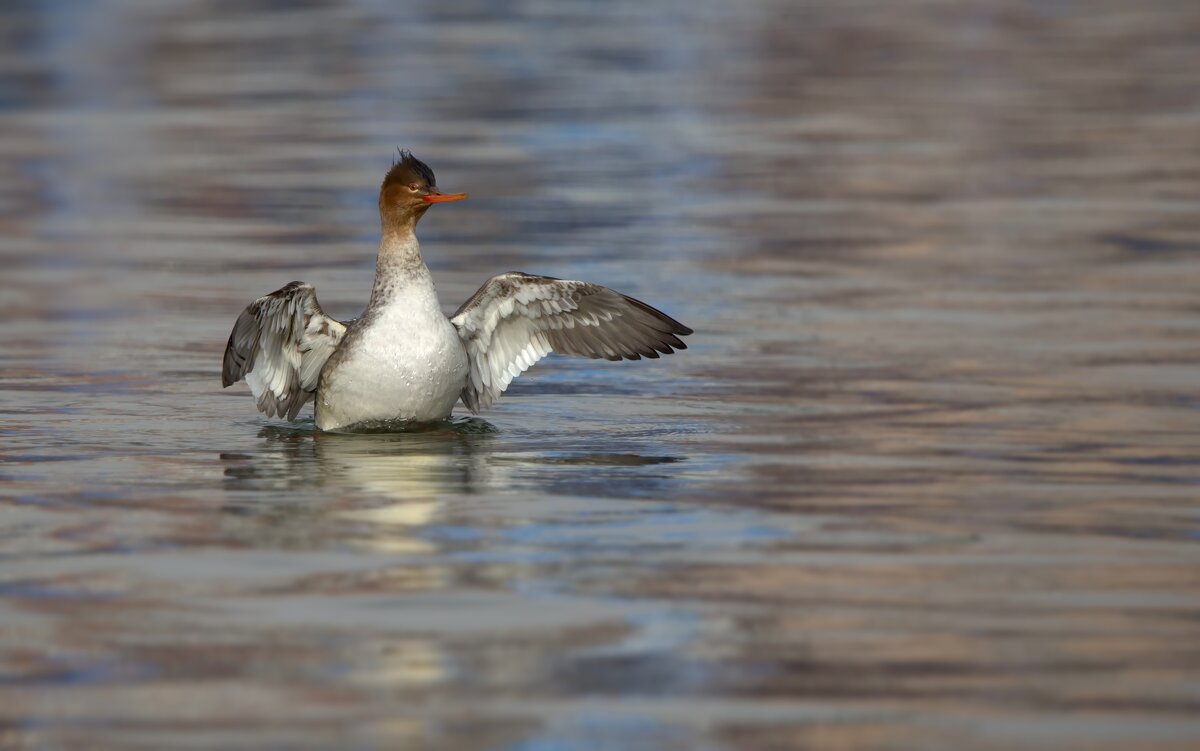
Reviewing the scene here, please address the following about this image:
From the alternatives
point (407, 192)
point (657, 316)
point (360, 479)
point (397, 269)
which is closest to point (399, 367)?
point (397, 269)

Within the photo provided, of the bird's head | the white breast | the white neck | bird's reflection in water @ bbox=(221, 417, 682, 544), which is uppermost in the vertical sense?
the bird's head

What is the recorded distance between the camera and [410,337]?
11.4 m

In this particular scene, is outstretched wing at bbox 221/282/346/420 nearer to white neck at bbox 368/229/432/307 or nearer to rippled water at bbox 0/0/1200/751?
rippled water at bbox 0/0/1200/751

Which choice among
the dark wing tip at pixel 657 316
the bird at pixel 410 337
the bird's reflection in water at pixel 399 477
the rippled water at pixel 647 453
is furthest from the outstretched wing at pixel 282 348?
the dark wing tip at pixel 657 316

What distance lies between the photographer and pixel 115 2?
43.1m

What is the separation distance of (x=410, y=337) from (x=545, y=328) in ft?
3.64

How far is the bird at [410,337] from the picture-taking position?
11352 mm

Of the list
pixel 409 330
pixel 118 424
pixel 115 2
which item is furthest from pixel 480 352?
pixel 115 2

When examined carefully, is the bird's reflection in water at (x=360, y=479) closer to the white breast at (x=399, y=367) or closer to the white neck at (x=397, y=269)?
the white breast at (x=399, y=367)

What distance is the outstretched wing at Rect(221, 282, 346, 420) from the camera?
38.4 feet

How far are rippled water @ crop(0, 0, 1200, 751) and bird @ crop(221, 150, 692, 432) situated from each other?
0.22 m

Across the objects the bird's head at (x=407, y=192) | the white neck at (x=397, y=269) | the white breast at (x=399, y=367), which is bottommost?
the white breast at (x=399, y=367)

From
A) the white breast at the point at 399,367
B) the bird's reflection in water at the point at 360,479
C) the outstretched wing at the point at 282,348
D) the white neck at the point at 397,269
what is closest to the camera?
the bird's reflection in water at the point at 360,479

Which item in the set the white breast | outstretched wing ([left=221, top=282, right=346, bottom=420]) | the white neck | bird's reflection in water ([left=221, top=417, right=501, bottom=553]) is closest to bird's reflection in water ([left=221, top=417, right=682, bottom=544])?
bird's reflection in water ([left=221, top=417, right=501, bottom=553])
